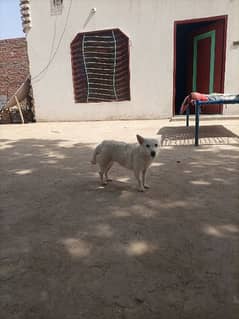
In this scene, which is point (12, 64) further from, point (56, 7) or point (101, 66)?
point (101, 66)

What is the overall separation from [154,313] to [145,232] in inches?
33.0

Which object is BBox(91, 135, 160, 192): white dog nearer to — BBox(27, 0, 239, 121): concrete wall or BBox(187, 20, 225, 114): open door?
BBox(27, 0, 239, 121): concrete wall

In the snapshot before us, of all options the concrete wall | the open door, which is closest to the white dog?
the concrete wall

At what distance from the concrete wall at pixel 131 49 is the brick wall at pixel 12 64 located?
11.8ft

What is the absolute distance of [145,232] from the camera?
231cm

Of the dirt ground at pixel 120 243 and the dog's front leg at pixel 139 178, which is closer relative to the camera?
the dirt ground at pixel 120 243

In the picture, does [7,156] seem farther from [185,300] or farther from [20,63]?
[20,63]

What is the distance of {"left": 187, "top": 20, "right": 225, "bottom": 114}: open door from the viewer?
8.57 meters

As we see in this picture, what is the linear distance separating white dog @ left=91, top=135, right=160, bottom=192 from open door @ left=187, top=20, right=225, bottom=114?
21.4 ft

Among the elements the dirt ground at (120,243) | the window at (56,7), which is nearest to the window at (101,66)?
the window at (56,7)

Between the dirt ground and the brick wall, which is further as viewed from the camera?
the brick wall

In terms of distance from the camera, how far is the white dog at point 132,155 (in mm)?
3059

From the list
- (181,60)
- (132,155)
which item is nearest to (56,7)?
(181,60)

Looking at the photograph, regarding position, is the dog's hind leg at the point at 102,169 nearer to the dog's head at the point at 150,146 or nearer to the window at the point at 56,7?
the dog's head at the point at 150,146
